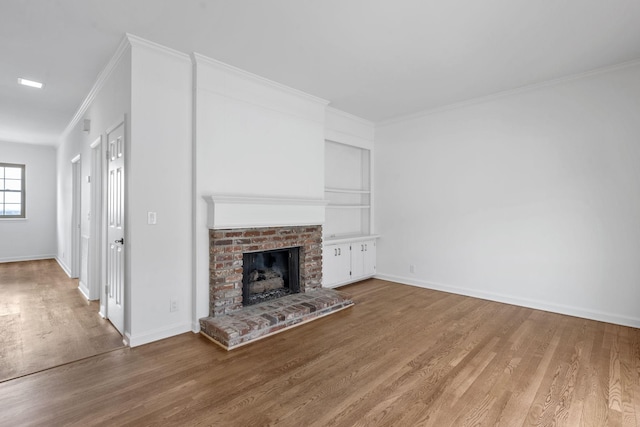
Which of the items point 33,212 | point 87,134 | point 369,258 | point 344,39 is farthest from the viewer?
point 33,212

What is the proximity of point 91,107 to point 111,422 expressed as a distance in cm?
405

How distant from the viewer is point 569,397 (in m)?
2.19

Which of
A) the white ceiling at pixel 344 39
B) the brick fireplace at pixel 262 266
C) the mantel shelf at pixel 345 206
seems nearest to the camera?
the white ceiling at pixel 344 39

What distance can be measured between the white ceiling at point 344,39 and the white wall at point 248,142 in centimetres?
23

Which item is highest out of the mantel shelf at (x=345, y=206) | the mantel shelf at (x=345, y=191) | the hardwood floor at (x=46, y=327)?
the mantel shelf at (x=345, y=191)

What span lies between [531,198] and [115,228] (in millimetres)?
4999

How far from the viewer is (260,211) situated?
3.67 m

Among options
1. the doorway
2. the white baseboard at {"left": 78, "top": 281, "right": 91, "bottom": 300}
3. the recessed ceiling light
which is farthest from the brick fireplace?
the recessed ceiling light

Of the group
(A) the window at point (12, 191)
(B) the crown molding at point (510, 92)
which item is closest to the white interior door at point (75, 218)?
(A) the window at point (12, 191)

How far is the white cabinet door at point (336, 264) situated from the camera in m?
4.77

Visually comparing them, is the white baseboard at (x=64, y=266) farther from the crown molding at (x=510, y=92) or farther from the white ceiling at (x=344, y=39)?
the crown molding at (x=510, y=92)

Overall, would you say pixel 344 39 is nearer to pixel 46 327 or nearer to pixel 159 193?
pixel 159 193

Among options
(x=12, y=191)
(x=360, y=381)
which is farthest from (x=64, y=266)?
(x=360, y=381)

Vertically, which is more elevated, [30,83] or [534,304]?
[30,83]
